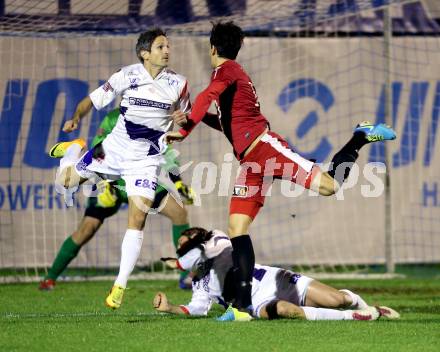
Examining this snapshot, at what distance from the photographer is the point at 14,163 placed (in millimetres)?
12523

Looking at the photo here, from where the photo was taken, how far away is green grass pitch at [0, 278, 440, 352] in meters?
6.71

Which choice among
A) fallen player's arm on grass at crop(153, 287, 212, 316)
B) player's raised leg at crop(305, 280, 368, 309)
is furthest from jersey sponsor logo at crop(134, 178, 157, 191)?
player's raised leg at crop(305, 280, 368, 309)

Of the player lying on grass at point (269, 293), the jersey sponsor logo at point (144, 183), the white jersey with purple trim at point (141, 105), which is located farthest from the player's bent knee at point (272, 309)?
the white jersey with purple trim at point (141, 105)

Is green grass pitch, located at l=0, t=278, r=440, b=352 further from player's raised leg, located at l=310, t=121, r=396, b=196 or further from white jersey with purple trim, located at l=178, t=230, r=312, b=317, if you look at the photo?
player's raised leg, located at l=310, t=121, r=396, b=196

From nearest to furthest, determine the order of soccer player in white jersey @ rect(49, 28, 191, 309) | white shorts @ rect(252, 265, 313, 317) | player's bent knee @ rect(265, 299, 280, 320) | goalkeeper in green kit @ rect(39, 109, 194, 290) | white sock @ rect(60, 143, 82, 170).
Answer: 1. player's bent knee @ rect(265, 299, 280, 320)
2. white shorts @ rect(252, 265, 313, 317)
3. soccer player in white jersey @ rect(49, 28, 191, 309)
4. white sock @ rect(60, 143, 82, 170)
5. goalkeeper in green kit @ rect(39, 109, 194, 290)

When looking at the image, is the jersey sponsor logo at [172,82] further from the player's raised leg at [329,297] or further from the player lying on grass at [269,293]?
the player's raised leg at [329,297]

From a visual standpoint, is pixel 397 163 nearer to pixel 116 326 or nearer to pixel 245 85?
pixel 245 85

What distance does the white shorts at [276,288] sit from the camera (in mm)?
8164

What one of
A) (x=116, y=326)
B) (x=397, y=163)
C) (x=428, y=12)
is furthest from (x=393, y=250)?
(x=116, y=326)

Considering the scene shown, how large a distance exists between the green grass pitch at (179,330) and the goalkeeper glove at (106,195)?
4.05 ft

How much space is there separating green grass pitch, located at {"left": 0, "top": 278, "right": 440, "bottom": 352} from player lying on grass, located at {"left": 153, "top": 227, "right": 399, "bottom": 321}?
6.4 inches

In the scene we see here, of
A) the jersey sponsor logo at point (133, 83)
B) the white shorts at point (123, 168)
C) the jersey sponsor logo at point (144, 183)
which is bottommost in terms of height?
the jersey sponsor logo at point (144, 183)

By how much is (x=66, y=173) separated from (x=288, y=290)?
2.29 metres

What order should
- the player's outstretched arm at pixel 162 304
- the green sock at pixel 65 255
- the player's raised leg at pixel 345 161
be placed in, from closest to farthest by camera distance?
the player's outstretched arm at pixel 162 304
the player's raised leg at pixel 345 161
the green sock at pixel 65 255
